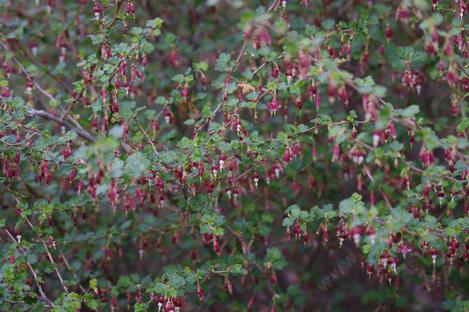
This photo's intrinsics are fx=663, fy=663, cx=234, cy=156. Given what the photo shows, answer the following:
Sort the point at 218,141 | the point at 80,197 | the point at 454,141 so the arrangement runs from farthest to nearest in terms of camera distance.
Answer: the point at 80,197 < the point at 218,141 < the point at 454,141

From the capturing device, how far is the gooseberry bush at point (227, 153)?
2.77 metres

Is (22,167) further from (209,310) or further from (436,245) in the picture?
(436,245)

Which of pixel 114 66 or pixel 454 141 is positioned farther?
pixel 114 66

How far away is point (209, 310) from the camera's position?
481cm

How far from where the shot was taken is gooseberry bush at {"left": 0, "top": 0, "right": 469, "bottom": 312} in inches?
109

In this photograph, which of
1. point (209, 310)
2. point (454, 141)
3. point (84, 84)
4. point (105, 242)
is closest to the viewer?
point (454, 141)

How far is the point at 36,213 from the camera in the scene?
3488mm

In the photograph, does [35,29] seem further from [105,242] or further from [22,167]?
[105,242]

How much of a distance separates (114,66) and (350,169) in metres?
1.67

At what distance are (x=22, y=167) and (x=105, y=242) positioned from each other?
2.29ft

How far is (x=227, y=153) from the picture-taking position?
3104 mm

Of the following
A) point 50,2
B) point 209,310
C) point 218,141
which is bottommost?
point 209,310

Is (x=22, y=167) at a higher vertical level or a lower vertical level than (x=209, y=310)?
higher

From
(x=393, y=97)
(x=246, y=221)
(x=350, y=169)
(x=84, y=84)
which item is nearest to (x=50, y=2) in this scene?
(x=84, y=84)
